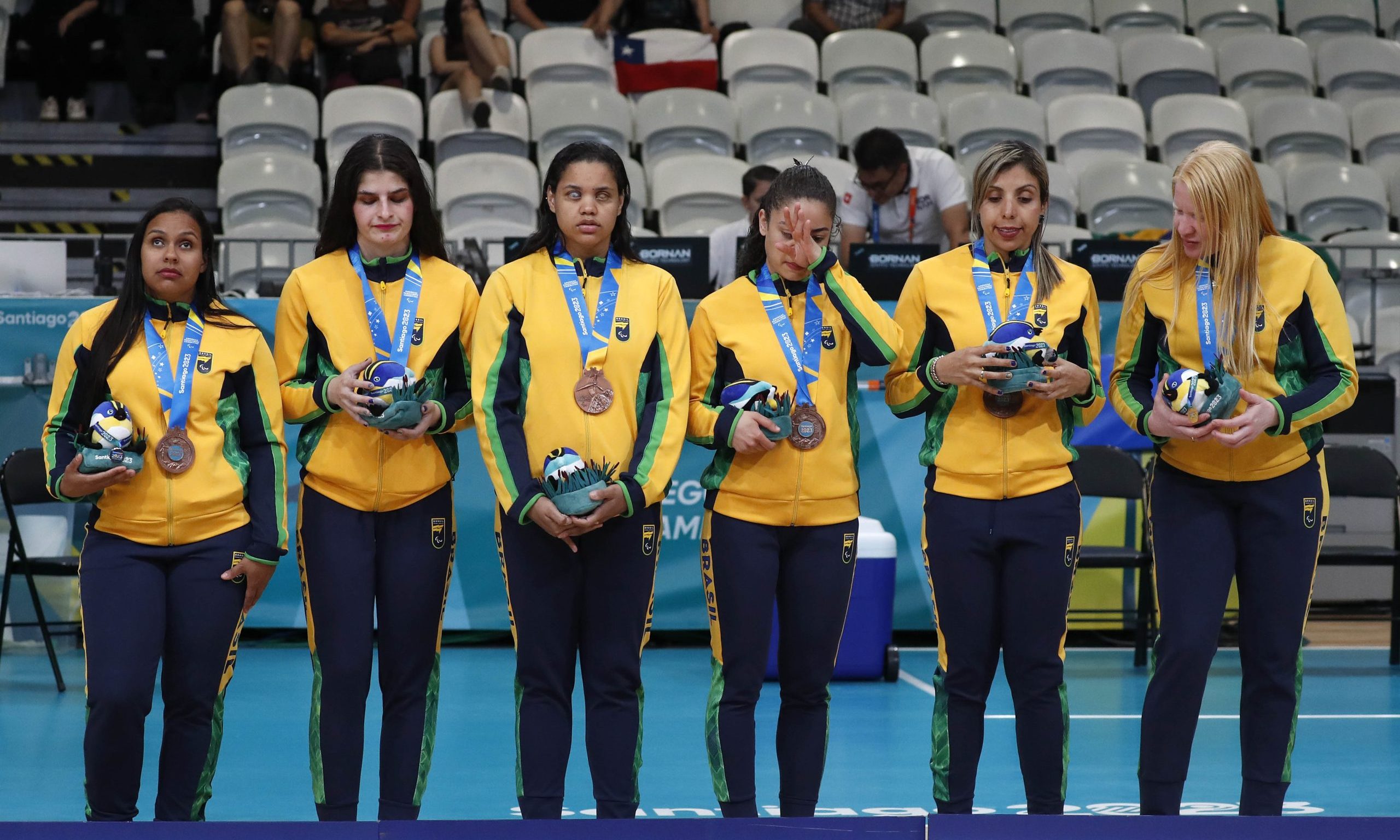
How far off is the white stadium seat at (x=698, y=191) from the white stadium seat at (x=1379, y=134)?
15.9 feet

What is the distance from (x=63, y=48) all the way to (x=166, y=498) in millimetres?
8127

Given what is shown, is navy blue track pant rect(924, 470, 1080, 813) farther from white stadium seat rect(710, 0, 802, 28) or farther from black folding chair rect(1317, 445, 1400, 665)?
white stadium seat rect(710, 0, 802, 28)

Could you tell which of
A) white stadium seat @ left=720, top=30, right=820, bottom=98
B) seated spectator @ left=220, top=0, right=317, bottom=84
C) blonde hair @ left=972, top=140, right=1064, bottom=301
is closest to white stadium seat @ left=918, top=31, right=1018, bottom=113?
white stadium seat @ left=720, top=30, right=820, bottom=98

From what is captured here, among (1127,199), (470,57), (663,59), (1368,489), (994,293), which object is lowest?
(1368,489)

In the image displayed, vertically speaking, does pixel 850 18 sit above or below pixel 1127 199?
above

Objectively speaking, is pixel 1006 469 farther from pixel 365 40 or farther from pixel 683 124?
pixel 365 40

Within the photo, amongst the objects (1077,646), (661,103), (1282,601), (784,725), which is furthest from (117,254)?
(1282,601)

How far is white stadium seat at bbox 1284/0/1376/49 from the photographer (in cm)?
1200

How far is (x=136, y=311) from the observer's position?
3.33 metres

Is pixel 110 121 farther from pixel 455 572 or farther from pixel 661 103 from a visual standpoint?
pixel 455 572

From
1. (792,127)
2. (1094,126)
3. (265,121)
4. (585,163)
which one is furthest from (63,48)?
(585,163)

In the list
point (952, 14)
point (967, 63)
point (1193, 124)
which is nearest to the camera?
point (1193, 124)

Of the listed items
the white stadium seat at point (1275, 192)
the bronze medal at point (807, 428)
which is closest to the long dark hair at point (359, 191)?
the bronze medal at point (807, 428)

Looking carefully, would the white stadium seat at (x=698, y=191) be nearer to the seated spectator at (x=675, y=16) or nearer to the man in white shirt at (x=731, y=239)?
the seated spectator at (x=675, y=16)
